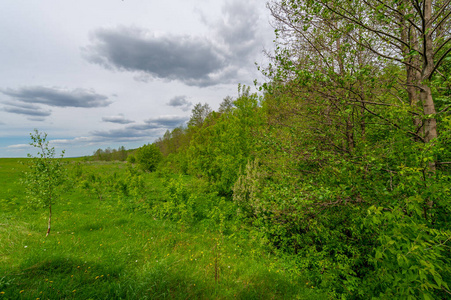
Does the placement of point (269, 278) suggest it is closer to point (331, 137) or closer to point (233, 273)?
point (233, 273)

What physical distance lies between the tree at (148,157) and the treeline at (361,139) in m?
32.6

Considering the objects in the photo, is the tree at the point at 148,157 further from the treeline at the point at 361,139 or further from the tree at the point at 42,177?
the treeline at the point at 361,139

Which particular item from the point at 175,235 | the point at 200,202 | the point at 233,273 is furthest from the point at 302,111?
the point at 200,202

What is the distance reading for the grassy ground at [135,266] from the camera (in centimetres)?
393

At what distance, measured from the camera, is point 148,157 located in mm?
36906

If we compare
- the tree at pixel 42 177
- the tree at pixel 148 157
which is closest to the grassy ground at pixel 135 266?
the tree at pixel 42 177

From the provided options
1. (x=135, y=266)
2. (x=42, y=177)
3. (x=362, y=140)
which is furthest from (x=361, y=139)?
(x=42, y=177)

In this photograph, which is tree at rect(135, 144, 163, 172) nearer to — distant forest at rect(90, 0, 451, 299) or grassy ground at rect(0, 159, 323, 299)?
grassy ground at rect(0, 159, 323, 299)

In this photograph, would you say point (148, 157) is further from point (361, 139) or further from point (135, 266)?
point (361, 139)

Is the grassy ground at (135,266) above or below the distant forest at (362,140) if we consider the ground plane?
below

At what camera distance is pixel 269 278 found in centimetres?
538

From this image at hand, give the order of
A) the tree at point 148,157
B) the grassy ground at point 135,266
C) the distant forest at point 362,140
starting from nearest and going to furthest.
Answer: the distant forest at point 362,140 < the grassy ground at point 135,266 < the tree at point 148,157

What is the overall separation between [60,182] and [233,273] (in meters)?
8.86

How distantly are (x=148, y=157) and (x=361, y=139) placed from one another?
37.6 metres
